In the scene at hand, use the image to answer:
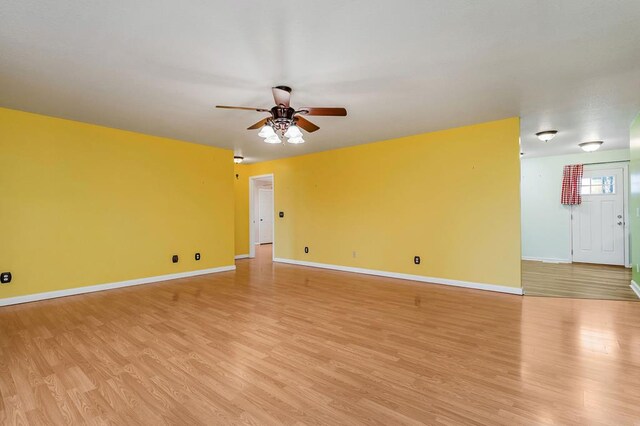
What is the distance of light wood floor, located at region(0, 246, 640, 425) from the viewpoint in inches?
72.4

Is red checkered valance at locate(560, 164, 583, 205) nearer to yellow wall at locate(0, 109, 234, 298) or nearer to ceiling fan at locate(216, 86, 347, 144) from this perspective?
ceiling fan at locate(216, 86, 347, 144)

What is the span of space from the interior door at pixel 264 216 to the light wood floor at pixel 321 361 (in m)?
6.96

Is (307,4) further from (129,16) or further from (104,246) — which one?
(104,246)

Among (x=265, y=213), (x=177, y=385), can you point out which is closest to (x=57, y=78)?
(x=177, y=385)

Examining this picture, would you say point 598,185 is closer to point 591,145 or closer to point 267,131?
point 591,145

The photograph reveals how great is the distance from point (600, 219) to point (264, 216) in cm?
936

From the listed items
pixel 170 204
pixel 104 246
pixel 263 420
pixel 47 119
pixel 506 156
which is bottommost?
pixel 263 420

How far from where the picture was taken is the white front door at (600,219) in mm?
6454

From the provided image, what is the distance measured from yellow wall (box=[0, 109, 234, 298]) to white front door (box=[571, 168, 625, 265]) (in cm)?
787

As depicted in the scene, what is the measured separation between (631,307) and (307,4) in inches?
198

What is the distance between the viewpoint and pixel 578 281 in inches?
201

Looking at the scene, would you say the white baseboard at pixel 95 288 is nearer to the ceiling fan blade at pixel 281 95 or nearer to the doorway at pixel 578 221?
the ceiling fan blade at pixel 281 95

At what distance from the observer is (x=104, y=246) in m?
4.80

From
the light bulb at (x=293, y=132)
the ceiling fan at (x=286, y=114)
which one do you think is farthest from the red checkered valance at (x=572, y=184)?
the light bulb at (x=293, y=132)
